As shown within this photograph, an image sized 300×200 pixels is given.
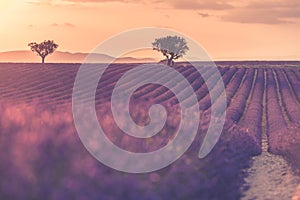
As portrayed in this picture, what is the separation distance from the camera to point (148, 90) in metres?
38.5

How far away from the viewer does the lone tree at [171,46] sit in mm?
69975

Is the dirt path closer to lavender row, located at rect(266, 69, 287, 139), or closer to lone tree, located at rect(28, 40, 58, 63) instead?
lavender row, located at rect(266, 69, 287, 139)

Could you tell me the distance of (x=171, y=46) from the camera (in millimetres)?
70125

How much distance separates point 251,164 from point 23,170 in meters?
8.65

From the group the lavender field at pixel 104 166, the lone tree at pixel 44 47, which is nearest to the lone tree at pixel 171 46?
Answer: the lone tree at pixel 44 47

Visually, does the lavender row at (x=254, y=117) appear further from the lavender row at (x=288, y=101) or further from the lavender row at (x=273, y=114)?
the lavender row at (x=288, y=101)

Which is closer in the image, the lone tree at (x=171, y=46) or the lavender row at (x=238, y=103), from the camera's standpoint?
the lavender row at (x=238, y=103)

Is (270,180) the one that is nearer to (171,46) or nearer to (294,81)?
(294,81)

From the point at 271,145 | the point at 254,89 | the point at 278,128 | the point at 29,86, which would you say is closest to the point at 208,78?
the point at 254,89

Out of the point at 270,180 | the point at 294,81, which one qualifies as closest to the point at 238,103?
the point at 270,180

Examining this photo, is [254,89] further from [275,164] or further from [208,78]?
[275,164]

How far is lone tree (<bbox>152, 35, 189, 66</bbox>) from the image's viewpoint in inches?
2755

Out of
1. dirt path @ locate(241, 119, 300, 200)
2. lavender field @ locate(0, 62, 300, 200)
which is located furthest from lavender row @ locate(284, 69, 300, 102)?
dirt path @ locate(241, 119, 300, 200)

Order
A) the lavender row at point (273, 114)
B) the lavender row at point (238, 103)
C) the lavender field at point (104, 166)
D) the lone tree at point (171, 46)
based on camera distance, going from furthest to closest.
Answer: the lone tree at point (171, 46)
the lavender row at point (238, 103)
the lavender row at point (273, 114)
the lavender field at point (104, 166)
